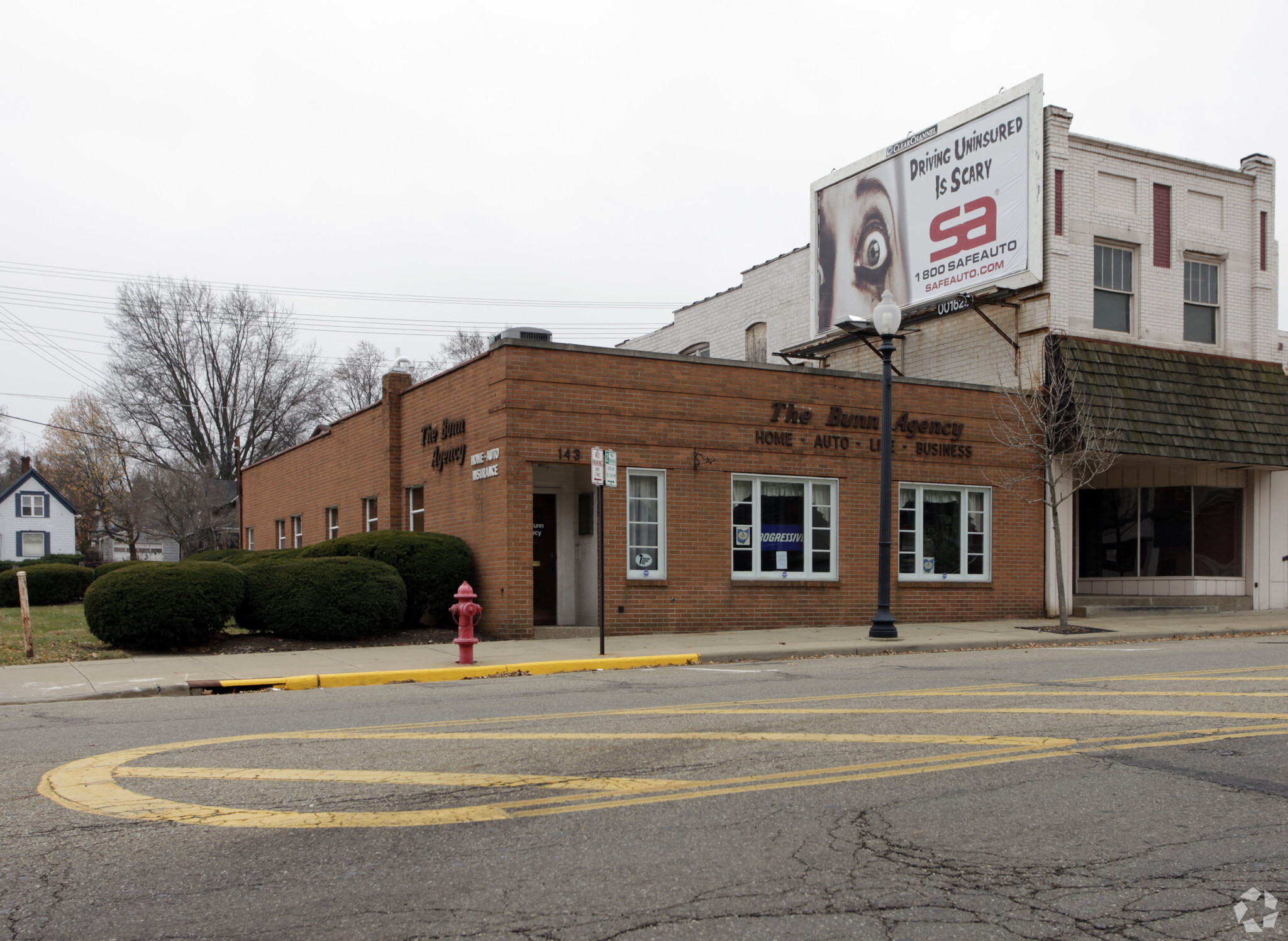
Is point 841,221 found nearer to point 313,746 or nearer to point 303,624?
point 303,624

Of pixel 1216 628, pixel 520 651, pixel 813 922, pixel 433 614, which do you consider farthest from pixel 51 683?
pixel 1216 628

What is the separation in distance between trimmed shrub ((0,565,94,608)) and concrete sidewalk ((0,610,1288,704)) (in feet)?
59.2

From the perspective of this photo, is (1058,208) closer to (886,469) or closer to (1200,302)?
(1200,302)

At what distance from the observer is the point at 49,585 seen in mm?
29453

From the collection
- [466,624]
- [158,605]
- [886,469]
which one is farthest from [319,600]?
[886,469]

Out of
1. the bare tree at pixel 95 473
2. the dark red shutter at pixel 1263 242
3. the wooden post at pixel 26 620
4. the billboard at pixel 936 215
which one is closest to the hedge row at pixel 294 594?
the wooden post at pixel 26 620

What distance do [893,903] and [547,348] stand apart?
13.6m

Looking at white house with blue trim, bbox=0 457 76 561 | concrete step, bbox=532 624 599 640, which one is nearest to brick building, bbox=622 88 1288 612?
concrete step, bbox=532 624 599 640

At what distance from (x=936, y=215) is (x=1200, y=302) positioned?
230 inches

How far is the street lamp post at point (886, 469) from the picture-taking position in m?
16.1

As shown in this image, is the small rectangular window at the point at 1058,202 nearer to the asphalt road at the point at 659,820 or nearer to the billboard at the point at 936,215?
the billboard at the point at 936,215

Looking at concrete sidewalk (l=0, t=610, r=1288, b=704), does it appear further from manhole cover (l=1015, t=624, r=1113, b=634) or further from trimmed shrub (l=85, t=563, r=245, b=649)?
trimmed shrub (l=85, t=563, r=245, b=649)

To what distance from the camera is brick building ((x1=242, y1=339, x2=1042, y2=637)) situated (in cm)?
1714

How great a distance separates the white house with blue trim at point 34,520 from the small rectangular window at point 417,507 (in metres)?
50.8
